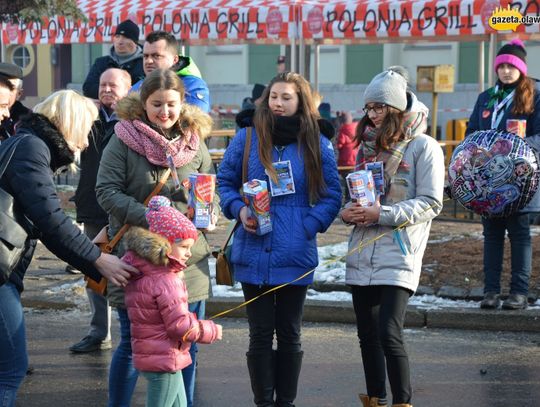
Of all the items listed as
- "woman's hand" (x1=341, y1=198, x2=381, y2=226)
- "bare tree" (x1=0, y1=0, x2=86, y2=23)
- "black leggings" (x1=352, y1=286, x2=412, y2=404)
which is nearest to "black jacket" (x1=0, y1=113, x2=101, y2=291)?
"woman's hand" (x1=341, y1=198, x2=381, y2=226)

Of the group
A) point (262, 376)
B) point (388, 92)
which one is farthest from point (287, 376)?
point (388, 92)

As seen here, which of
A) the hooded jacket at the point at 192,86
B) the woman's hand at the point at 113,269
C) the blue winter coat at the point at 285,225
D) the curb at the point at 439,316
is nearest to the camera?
the woman's hand at the point at 113,269

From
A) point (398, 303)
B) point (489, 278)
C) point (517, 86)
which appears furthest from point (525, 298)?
point (398, 303)

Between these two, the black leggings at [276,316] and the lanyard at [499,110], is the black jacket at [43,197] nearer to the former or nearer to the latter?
the black leggings at [276,316]

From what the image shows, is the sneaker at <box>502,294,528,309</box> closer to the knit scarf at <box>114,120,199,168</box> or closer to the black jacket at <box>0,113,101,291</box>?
the knit scarf at <box>114,120,199,168</box>

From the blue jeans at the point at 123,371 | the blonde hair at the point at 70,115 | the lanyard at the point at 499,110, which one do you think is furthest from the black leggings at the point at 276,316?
the lanyard at the point at 499,110

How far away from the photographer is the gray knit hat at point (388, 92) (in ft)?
18.7

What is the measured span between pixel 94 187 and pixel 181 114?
1.71 meters

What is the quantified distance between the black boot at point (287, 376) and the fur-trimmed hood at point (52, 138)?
1.65 metres

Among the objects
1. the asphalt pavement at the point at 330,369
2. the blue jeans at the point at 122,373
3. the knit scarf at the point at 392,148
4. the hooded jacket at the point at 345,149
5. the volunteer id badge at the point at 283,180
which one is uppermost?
the knit scarf at the point at 392,148

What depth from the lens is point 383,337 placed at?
18.4ft

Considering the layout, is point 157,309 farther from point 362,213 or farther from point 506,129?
point 506,129

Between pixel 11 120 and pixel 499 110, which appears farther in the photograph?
pixel 499 110

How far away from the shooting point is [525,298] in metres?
8.41
